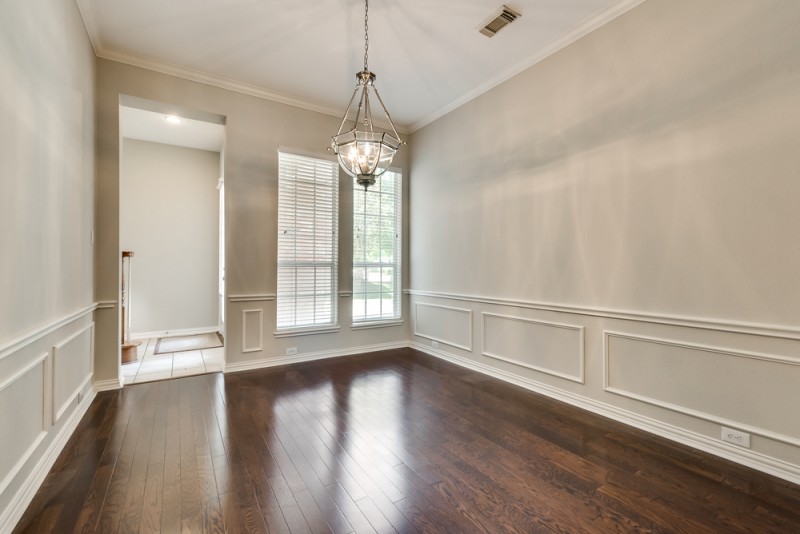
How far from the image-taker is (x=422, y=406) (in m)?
3.20

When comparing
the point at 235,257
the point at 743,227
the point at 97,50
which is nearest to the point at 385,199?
the point at 235,257

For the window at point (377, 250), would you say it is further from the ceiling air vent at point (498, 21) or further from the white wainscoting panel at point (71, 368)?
the white wainscoting panel at point (71, 368)

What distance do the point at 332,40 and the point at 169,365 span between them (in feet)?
13.4

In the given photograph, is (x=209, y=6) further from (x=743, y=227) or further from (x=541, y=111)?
(x=743, y=227)

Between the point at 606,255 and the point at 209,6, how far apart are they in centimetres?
378

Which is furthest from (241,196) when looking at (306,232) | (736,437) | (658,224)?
(736,437)

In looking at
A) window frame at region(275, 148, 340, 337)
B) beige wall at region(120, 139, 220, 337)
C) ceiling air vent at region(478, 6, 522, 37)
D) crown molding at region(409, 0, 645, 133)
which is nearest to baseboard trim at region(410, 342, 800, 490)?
window frame at region(275, 148, 340, 337)

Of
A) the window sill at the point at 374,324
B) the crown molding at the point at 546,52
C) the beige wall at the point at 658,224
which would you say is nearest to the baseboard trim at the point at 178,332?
the window sill at the point at 374,324

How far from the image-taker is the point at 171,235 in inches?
245

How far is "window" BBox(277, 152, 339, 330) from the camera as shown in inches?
175

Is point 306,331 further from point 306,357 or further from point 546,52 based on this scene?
point 546,52

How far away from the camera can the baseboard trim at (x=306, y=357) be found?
418 cm

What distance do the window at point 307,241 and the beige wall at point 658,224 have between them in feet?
6.33

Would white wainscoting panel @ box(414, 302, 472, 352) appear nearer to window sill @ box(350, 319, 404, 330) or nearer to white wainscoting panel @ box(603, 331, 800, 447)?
window sill @ box(350, 319, 404, 330)
